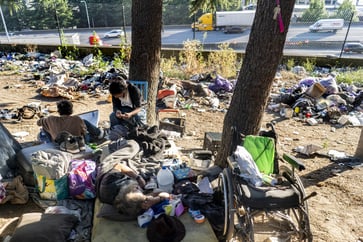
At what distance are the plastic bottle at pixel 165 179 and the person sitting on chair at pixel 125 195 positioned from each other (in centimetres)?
19

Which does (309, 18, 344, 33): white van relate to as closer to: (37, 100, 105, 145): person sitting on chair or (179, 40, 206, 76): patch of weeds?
(179, 40, 206, 76): patch of weeds

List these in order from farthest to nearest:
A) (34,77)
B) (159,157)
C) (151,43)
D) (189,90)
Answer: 1. (34,77)
2. (189,90)
3. (151,43)
4. (159,157)

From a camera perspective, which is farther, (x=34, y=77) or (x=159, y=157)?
(x=34, y=77)

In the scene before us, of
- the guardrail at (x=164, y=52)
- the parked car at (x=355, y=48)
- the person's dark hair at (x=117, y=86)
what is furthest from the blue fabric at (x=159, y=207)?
the parked car at (x=355, y=48)

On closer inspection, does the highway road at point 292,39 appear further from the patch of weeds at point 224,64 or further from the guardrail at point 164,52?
the patch of weeds at point 224,64

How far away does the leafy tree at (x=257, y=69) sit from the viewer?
9.37ft

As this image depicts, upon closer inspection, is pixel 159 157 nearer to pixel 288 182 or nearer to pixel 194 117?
pixel 288 182

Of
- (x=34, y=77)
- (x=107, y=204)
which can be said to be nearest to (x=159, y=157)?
(x=107, y=204)

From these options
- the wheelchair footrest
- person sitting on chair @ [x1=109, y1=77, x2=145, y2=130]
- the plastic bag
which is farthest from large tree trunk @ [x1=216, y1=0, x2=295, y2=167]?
person sitting on chair @ [x1=109, y1=77, x2=145, y2=130]

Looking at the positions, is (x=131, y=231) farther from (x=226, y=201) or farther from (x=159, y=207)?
(x=226, y=201)

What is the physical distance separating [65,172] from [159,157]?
109 cm

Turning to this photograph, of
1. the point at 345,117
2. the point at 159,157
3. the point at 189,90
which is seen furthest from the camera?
the point at 189,90

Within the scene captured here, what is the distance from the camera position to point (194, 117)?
5.93 metres

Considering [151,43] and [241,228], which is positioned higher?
[151,43]
